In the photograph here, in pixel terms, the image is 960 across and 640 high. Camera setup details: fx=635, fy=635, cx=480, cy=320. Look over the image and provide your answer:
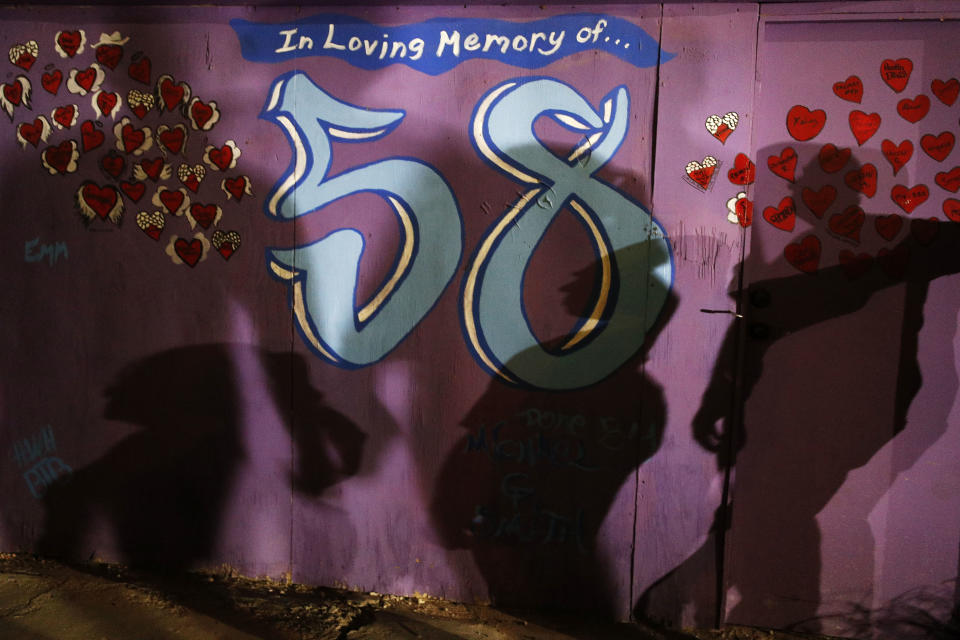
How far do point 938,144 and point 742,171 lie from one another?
2.60 ft

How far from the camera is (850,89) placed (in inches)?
103

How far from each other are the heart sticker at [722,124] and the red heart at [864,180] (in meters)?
0.52

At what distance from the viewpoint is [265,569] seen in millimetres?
3082

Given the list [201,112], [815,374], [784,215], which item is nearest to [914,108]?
[784,215]

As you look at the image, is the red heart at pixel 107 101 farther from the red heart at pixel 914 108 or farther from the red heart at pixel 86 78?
the red heart at pixel 914 108

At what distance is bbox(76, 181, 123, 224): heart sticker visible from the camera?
2988 mm

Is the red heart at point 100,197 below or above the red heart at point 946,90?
below

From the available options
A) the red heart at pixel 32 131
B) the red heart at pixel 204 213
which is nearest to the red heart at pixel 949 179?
the red heart at pixel 204 213

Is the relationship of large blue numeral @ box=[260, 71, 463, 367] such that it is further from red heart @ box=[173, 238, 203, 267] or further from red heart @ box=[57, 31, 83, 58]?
red heart @ box=[57, 31, 83, 58]

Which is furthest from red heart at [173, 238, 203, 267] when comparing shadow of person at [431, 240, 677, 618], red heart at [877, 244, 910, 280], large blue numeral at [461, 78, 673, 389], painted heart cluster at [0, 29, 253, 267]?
red heart at [877, 244, 910, 280]

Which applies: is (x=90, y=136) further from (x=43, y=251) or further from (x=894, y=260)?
(x=894, y=260)

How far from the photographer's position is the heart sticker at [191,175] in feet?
9.61

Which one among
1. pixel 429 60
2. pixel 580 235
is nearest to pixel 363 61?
pixel 429 60

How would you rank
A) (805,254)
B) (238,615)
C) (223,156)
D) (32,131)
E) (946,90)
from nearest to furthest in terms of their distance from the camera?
(946,90)
(805,254)
(238,615)
(223,156)
(32,131)
